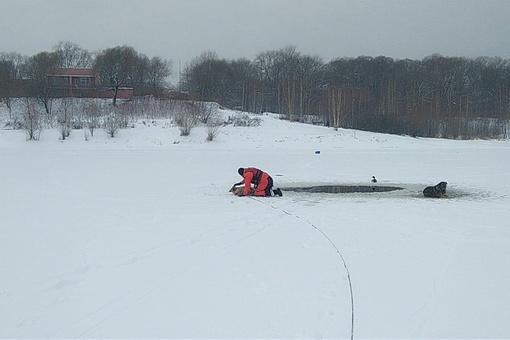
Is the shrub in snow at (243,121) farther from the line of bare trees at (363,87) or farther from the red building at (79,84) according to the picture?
the red building at (79,84)

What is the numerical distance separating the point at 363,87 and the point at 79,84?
40792mm

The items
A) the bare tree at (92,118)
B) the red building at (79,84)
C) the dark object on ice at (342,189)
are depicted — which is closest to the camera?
the dark object on ice at (342,189)

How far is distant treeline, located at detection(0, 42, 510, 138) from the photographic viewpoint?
177 ft

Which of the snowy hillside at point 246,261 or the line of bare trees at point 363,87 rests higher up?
the line of bare trees at point 363,87

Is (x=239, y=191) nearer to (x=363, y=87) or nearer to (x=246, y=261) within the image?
(x=246, y=261)

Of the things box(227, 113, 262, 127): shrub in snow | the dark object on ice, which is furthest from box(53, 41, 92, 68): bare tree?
the dark object on ice

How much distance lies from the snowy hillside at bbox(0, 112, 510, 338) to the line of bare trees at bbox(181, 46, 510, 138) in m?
42.1

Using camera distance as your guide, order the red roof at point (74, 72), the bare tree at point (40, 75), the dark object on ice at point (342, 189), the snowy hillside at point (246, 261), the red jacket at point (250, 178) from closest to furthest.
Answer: the snowy hillside at point (246, 261) → the red jacket at point (250, 178) → the dark object on ice at point (342, 189) → the bare tree at point (40, 75) → the red roof at point (74, 72)

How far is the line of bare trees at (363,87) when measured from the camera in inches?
2295

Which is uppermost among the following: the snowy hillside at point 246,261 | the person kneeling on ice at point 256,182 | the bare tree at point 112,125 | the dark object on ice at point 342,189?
the bare tree at point 112,125

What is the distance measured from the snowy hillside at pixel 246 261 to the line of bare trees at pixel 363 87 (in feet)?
138

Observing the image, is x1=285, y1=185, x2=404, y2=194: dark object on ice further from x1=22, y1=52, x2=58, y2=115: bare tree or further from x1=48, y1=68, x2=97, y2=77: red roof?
x1=48, y1=68, x2=97, y2=77: red roof

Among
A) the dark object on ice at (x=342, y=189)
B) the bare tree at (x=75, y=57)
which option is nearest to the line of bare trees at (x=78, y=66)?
the bare tree at (x=75, y=57)

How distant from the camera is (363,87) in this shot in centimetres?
7594
